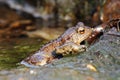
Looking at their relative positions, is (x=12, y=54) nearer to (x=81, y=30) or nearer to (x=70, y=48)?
(x=81, y=30)

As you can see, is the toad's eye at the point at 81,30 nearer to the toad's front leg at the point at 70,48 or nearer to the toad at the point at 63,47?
the toad at the point at 63,47

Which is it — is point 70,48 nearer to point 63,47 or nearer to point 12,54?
point 63,47

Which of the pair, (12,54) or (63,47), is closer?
(63,47)

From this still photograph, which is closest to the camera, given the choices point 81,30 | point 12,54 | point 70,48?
point 70,48

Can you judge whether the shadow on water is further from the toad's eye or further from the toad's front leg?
the toad's eye

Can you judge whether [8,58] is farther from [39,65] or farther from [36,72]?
[36,72]

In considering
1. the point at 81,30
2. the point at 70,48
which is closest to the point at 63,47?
the point at 70,48

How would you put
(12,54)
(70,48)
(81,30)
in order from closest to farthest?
(70,48)
(81,30)
(12,54)

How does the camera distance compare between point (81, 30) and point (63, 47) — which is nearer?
point (63, 47)

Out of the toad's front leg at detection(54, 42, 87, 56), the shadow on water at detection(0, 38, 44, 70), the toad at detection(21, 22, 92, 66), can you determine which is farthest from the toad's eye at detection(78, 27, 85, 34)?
the shadow on water at detection(0, 38, 44, 70)

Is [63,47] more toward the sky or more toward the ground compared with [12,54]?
more toward the ground

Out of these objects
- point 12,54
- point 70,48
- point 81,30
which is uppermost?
point 12,54

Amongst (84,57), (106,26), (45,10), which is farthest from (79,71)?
(45,10)
